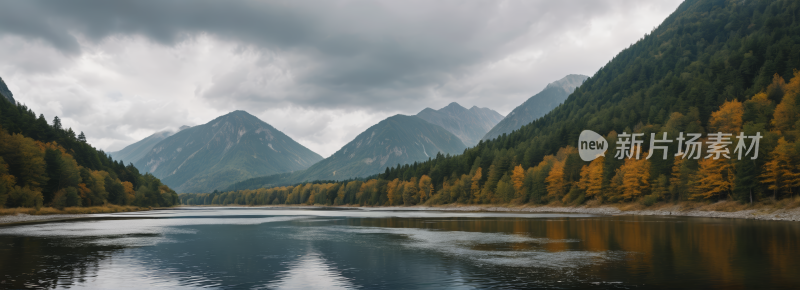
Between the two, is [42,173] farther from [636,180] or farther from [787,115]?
[787,115]

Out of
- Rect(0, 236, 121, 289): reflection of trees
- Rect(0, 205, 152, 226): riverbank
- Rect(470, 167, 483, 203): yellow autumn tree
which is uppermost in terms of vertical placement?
Rect(470, 167, 483, 203): yellow autumn tree

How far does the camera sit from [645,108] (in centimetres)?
18600

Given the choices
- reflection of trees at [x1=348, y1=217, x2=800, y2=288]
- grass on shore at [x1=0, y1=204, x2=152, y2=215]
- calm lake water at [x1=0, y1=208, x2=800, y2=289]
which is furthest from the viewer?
grass on shore at [x1=0, y1=204, x2=152, y2=215]

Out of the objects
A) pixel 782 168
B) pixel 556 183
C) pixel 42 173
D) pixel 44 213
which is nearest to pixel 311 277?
pixel 782 168

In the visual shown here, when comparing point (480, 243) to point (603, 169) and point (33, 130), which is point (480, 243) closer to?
point (603, 169)

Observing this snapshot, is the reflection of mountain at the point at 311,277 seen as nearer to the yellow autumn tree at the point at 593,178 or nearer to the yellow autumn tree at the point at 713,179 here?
the yellow autumn tree at the point at 713,179

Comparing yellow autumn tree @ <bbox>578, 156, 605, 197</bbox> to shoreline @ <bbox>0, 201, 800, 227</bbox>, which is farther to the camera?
yellow autumn tree @ <bbox>578, 156, 605, 197</bbox>

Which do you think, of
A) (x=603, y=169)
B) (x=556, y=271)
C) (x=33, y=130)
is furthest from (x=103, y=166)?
(x=556, y=271)

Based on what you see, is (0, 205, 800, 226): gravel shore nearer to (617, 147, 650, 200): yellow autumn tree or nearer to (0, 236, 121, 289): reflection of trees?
(617, 147, 650, 200): yellow autumn tree

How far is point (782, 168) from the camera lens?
81.2 meters

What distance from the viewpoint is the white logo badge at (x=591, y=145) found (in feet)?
499

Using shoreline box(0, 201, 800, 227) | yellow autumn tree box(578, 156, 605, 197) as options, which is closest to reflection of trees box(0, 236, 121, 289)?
shoreline box(0, 201, 800, 227)

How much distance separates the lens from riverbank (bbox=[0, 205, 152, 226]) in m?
95.5

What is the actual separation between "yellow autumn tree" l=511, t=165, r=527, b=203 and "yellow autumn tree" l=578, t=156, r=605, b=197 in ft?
81.8
